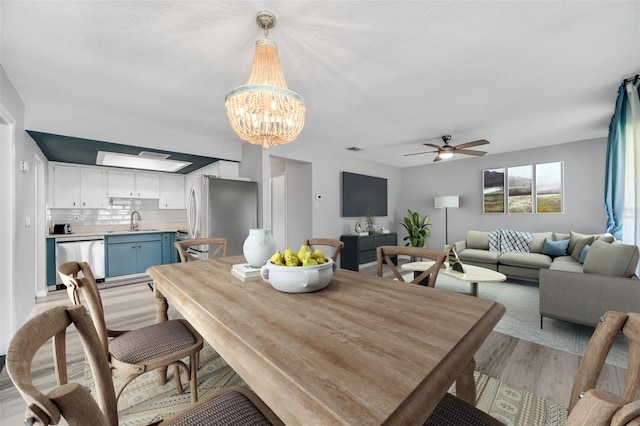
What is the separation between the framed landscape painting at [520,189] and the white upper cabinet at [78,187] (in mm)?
7587

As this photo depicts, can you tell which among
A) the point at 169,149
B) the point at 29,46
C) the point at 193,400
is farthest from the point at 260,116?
the point at 169,149

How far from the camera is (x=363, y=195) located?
19.0ft

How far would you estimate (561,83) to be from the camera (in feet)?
8.32

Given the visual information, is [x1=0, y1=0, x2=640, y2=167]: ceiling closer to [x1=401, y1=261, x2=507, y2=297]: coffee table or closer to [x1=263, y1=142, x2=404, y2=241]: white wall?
[x1=263, y1=142, x2=404, y2=241]: white wall

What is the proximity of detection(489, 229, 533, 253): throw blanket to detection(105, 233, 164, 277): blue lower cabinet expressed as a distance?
613 cm

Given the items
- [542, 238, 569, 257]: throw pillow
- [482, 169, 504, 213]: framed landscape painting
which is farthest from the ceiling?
[482, 169, 504, 213]: framed landscape painting

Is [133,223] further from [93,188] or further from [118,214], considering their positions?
[93,188]

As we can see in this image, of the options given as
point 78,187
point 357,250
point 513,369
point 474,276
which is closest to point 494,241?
point 474,276

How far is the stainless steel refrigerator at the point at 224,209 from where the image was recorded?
3781 millimetres

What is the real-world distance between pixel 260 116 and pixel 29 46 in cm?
177

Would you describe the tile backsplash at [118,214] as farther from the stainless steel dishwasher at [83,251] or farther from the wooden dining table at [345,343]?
the wooden dining table at [345,343]

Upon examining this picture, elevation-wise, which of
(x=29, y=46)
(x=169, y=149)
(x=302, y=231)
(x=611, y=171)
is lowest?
(x=302, y=231)

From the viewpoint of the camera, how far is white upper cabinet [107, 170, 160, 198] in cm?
484

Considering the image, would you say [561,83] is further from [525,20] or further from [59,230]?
[59,230]
